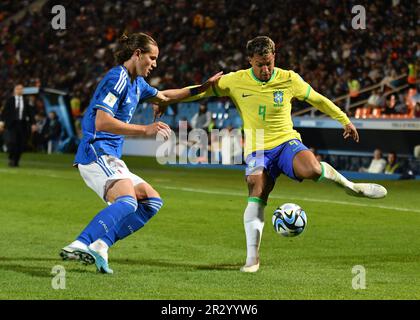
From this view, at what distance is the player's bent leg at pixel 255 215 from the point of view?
8477mm

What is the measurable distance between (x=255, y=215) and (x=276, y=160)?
573mm

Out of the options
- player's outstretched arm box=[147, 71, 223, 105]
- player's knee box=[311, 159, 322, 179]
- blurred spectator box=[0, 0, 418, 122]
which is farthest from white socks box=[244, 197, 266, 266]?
blurred spectator box=[0, 0, 418, 122]

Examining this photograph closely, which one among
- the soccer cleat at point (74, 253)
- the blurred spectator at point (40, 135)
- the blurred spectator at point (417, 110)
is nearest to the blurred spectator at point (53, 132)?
the blurred spectator at point (40, 135)

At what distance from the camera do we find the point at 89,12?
134 ft

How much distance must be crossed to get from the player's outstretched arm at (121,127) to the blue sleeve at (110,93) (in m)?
0.07

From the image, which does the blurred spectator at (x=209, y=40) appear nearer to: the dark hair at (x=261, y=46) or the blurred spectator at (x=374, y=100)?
the blurred spectator at (x=374, y=100)

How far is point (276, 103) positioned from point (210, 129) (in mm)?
17482

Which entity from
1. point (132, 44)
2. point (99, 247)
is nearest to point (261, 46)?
point (132, 44)

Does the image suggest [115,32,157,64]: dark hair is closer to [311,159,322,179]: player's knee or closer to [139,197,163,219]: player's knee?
[139,197,163,219]: player's knee

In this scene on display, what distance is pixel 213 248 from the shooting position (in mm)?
10117

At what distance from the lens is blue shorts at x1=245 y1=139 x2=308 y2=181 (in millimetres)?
8742
